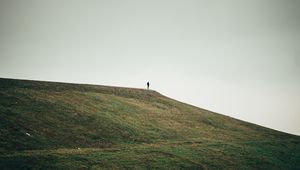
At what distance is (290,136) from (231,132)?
38.1ft

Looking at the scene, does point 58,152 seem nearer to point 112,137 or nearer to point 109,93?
point 112,137

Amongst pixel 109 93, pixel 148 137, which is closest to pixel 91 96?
pixel 109 93

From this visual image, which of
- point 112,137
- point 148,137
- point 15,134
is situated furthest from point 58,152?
point 148,137

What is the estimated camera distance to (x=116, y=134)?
37156 mm

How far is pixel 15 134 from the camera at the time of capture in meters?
31.0

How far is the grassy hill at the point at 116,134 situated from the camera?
27.7 m

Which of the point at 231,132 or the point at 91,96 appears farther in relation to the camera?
the point at 91,96

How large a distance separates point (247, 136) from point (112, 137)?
2028 centimetres

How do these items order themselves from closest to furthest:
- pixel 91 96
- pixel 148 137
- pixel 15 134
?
pixel 15 134
pixel 148 137
pixel 91 96

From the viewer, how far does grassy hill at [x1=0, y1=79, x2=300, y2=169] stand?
27.7m

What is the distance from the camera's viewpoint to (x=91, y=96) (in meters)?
53.0

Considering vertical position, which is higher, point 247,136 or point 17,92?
point 17,92

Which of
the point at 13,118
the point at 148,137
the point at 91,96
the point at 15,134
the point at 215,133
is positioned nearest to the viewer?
the point at 15,134

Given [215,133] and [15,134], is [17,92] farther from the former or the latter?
[215,133]
